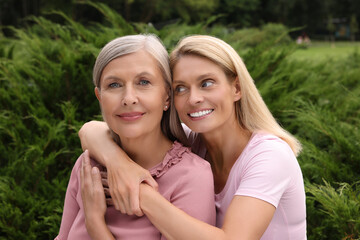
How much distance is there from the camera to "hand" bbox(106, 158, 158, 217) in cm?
182

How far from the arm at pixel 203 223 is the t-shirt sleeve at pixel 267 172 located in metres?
0.04

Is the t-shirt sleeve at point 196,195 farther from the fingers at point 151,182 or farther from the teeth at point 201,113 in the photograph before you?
the teeth at point 201,113

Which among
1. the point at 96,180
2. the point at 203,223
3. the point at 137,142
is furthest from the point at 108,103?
the point at 203,223

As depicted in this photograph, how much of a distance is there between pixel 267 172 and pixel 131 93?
2.47 ft

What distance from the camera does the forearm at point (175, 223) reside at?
1.67m

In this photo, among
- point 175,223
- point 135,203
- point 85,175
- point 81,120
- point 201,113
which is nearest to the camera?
point 175,223

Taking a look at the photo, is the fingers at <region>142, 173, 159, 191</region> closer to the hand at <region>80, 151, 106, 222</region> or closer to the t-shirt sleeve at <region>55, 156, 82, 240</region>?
the hand at <region>80, 151, 106, 222</region>

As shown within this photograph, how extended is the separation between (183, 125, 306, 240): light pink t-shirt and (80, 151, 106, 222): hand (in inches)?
25.3

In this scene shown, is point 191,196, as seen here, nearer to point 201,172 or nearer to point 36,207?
point 201,172

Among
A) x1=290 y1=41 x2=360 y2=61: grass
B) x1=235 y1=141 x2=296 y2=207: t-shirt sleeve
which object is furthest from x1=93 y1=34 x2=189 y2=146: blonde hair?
x1=290 y1=41 x2=360 y2=61: grass

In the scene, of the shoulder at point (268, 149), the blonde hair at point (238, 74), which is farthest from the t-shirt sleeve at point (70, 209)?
the shoulder at point (268, 149)

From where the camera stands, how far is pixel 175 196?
1904mm

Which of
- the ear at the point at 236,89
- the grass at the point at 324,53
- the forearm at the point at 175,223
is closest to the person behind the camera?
the forearm at the point at 175,223

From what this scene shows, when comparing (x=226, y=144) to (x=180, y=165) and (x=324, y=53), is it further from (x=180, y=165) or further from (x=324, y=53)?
(x=324, y=53)
